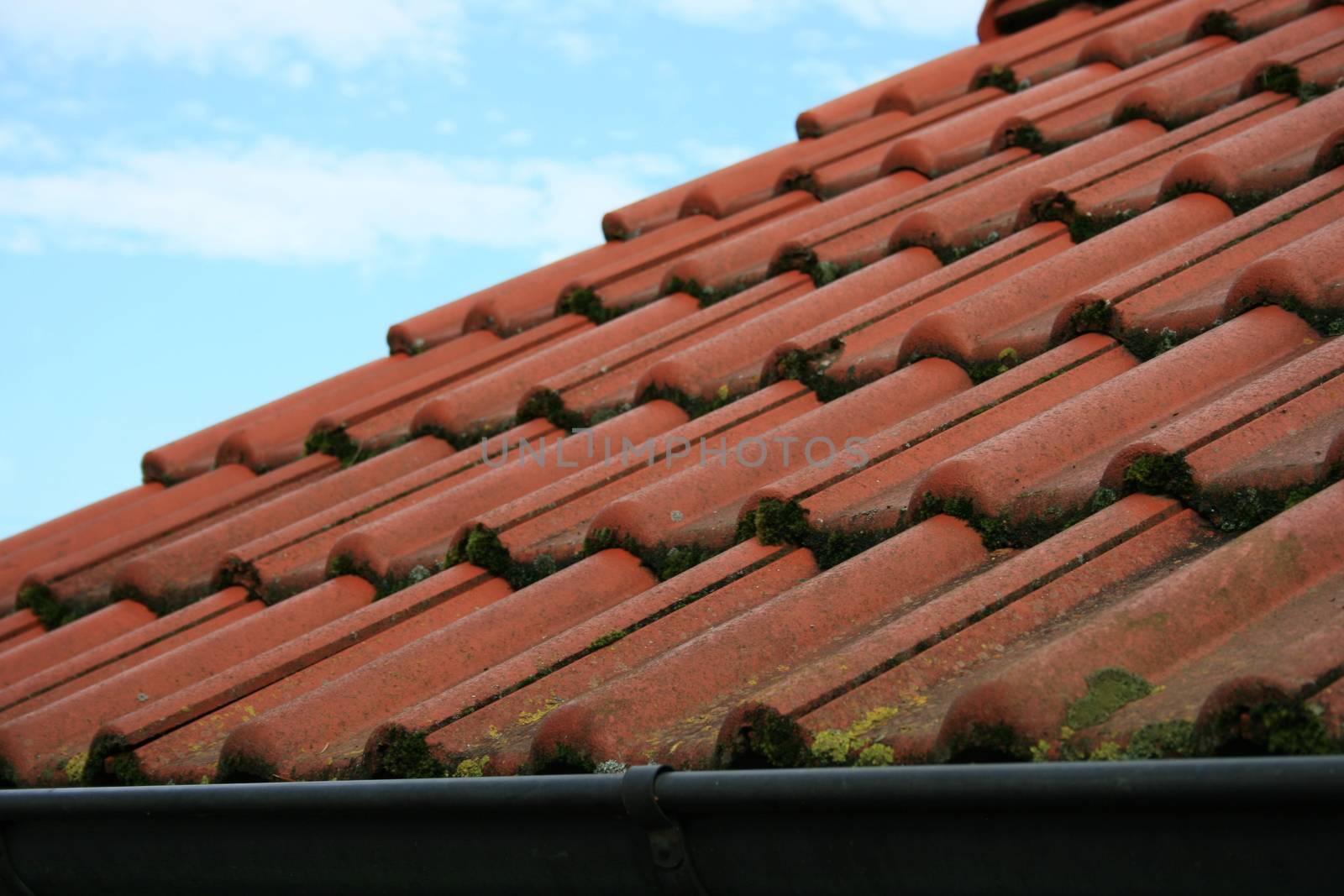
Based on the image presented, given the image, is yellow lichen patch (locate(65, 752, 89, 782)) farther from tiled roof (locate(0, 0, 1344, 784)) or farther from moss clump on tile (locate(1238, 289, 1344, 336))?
moss clump on tile (locate(1238, 289, 1344, 336))

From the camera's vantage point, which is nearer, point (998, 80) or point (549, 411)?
point (549, 411)

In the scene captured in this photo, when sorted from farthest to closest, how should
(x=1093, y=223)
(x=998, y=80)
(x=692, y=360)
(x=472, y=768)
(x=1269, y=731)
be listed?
(x=998, y=80), (x=692, y=360), (x=1093, y=223), (x=472, y=768), (x=1269, y=731)

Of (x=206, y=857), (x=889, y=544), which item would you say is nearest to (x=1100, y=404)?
(x=889, y=544)

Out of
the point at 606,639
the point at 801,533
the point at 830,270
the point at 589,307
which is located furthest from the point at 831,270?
the point at 606,639

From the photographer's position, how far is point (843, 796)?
1.81 meters

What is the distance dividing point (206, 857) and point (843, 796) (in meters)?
1.35

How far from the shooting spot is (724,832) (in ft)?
6.59

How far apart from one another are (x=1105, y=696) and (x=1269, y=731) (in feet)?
0.98

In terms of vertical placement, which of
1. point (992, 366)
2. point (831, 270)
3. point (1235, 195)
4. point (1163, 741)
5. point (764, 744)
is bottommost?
point (1163, 741)

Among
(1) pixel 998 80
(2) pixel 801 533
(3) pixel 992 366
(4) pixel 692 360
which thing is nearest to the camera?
(2) pixel 801 533

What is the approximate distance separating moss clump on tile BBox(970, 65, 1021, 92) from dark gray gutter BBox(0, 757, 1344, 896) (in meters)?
4.23

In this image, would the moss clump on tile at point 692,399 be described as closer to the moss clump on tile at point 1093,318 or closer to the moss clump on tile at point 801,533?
the moss clump on tile at point 801,533

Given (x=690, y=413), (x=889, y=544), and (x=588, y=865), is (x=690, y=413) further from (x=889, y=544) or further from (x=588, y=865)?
(x=588, y=865)

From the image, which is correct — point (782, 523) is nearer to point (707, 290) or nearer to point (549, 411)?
point (549, 411)
